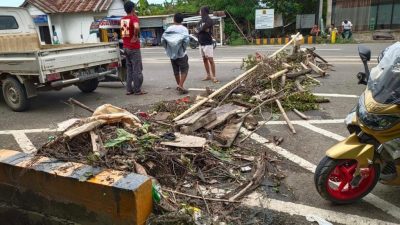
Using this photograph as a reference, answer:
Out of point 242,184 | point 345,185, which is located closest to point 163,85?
point 242,184

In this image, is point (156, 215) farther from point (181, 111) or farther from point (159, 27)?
point (159, 27)

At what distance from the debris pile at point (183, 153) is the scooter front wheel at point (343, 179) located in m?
0.69

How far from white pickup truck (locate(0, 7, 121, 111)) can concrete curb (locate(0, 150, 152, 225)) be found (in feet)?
10.5

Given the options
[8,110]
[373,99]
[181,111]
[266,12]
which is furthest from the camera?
[266,12]

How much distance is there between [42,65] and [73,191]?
13.1 ft

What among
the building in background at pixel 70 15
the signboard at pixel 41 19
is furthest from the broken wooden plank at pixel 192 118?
the signboard at pixel 41 19

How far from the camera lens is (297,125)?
5.72 m

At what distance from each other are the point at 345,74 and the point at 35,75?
7.61 metres

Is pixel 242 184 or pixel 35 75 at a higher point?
pixel 35 75

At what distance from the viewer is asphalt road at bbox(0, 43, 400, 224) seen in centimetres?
347

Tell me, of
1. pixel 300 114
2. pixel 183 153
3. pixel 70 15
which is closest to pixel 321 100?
pixel 300 114

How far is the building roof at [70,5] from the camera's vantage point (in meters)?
31.3

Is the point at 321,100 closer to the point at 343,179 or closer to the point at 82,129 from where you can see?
the point at 343,179

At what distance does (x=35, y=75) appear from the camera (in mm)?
6664
